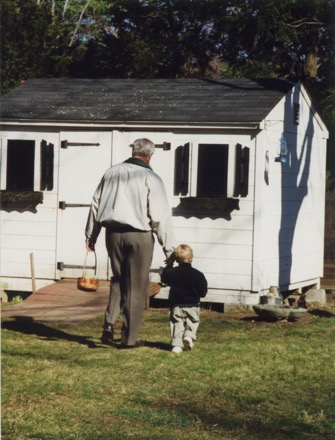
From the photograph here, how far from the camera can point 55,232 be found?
598 inches

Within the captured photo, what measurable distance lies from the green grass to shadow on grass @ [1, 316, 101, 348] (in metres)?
0.01

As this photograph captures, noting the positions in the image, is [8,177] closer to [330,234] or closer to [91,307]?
[91,307]

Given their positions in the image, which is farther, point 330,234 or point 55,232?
point 330,234

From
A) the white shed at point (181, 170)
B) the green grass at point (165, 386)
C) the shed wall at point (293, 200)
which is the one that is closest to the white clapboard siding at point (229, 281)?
the white shed at point (181, 170)

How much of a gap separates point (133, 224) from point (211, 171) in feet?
16.9

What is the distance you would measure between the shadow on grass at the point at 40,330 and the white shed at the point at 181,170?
2.89 m

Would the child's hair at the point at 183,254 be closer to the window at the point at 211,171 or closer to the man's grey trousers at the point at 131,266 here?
the man's grey trousers at the point at 131,266

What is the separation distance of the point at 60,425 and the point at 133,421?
52cm

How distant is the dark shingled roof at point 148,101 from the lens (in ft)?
48.1

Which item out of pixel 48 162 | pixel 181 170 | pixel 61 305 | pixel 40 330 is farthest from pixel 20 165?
pixel 40 330

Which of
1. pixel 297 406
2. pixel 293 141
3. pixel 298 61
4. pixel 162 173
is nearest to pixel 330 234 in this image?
pixel 298 61

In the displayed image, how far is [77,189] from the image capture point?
1512cm

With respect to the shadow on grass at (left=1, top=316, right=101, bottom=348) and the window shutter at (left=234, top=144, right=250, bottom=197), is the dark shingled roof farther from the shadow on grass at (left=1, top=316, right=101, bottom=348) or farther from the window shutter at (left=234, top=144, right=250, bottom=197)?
the shadow on grass at (left=1, top=316, right=101, bottom=348)

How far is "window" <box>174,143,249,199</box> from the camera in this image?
567 inches
